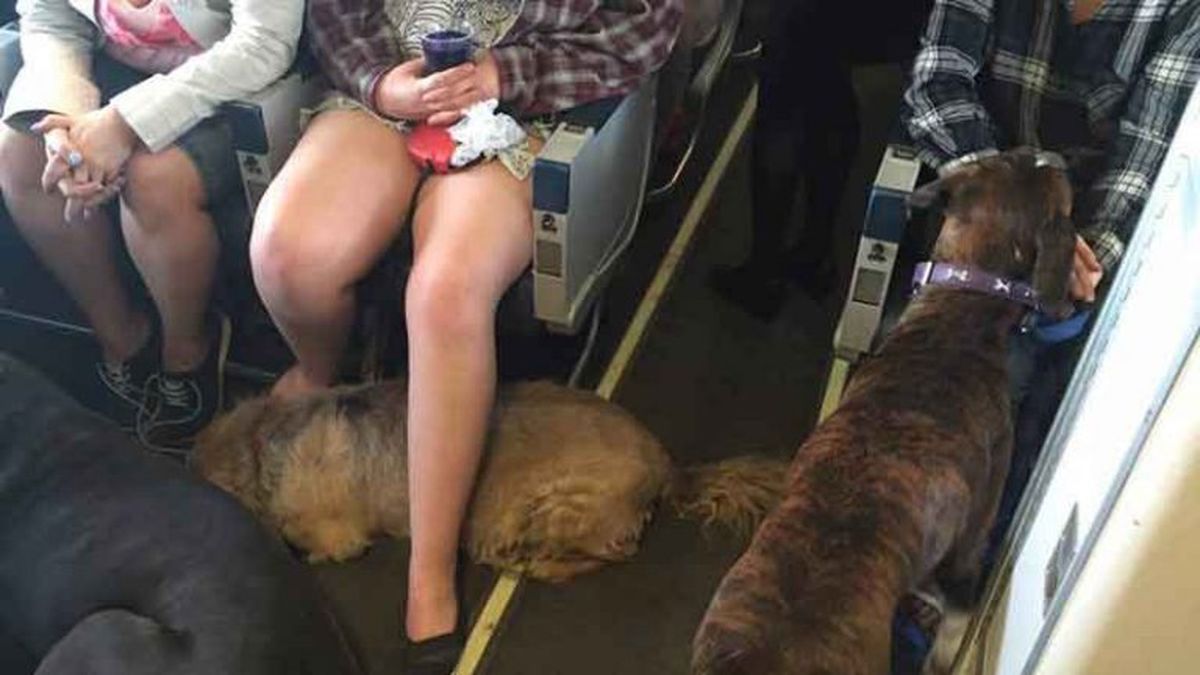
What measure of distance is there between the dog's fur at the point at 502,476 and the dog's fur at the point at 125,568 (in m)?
0.29

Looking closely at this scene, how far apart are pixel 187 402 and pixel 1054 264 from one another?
51.9 inches

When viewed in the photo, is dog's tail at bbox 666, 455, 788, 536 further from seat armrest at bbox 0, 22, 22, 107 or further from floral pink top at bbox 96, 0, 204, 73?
seat armrest at bbox 0, 22, 22, 107

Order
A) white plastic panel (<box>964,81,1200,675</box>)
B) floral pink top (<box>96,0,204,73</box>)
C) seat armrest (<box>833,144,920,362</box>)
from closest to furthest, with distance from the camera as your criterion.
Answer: white plastic panel (<box>964,81,1200,675</box>)
seat armrest (<box>833,144,920,362</box>)
floral pink top (<box>96,0,204,73</box>)

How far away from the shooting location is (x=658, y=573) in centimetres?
184

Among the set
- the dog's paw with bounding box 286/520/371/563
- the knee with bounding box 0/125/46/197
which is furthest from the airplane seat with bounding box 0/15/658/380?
the dog's paw with bounding box 286/520/371/563

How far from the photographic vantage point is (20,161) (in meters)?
1.84

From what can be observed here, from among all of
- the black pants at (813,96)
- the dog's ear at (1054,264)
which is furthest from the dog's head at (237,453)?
the dog's ear at (1054,264)

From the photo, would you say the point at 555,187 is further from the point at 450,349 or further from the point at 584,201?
the point at 450,349

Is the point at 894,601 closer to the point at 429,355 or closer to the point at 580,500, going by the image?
the point at 580,500

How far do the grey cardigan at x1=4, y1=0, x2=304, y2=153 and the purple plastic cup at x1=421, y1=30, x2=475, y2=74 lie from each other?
23 cm

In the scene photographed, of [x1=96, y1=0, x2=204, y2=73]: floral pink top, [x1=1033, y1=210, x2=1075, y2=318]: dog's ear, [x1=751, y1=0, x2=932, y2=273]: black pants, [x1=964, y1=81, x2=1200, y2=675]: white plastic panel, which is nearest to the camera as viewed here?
[x1=964, y1=81, x2=1200, y2=675]: white plastic panel

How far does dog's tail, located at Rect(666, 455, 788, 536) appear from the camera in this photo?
1801 millimetres

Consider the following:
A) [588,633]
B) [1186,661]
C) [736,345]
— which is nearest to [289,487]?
[588,633]

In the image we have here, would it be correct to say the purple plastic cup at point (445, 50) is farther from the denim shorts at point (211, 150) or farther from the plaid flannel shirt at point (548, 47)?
the denim shorts at point (211, 150)
